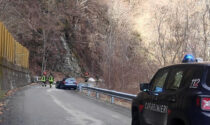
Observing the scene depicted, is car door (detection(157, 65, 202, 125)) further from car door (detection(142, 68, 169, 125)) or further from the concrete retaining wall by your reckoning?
the concrete retaining wall

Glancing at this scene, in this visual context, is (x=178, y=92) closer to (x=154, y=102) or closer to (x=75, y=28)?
(x=154, y=102)

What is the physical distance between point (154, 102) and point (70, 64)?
50.4 m

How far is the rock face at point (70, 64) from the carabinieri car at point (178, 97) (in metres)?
49.0

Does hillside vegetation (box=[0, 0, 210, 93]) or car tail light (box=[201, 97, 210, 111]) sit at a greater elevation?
hillside vegetation (box=[0, 0, 210, 93])

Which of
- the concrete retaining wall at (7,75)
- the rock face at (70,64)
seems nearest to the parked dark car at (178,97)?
the concrete retaining wall at (7,75)

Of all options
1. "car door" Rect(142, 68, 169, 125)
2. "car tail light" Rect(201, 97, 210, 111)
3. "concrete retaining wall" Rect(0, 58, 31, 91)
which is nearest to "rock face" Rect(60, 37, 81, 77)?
"concrete retaining wall" Rect(0, 58, 31, 91)

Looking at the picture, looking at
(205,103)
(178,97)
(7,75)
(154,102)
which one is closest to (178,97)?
(178,97)

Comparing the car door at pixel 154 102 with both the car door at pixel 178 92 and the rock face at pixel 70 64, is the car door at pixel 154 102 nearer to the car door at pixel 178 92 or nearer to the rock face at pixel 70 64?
the car door at pixel 178 92

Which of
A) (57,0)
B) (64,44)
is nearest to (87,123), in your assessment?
(64,44)

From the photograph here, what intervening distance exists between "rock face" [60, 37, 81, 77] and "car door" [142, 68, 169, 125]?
4898 centimetres

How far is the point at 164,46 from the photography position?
2495 cm

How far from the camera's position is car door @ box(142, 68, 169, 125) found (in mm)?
6459

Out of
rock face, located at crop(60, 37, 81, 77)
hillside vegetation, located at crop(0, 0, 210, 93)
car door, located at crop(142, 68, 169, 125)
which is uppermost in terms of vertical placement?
hillside vegetation, located at crop(0, 0, 210, 93)

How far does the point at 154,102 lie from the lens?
6.65m
